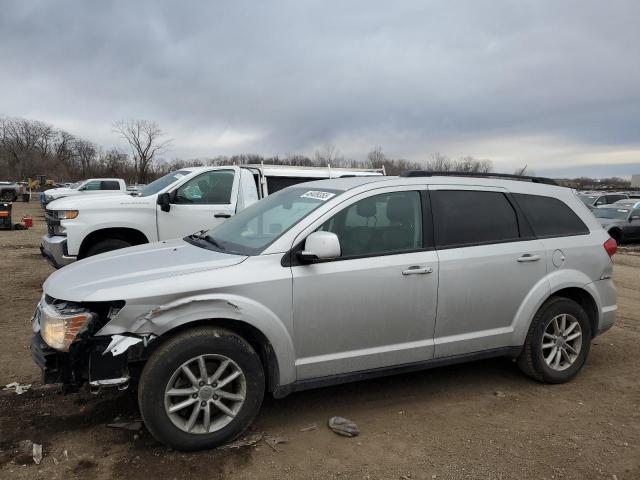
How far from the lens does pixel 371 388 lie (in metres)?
4.28

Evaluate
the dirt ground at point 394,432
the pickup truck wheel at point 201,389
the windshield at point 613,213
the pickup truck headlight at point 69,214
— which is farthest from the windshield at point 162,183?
the windshield at point 613,213

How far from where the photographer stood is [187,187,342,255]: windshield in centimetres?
360

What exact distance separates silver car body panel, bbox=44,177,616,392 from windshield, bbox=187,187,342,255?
11 centimetres

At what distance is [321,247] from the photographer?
10.7 feet

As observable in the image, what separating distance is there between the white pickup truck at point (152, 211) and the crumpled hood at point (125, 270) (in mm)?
3290

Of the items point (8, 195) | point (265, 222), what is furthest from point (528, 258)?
point (8, 195)

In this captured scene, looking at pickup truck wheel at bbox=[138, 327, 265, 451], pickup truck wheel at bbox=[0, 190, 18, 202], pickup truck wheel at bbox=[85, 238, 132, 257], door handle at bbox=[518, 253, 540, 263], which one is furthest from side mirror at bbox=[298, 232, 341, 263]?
pickup truck wheel at bbox=[0, 190, 18, 202]

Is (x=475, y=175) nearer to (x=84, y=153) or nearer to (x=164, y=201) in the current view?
(x=164, y=201)

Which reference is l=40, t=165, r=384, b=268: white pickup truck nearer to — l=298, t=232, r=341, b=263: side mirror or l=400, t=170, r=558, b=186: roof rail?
l=400, t=170, r=558, b=186: roof rail

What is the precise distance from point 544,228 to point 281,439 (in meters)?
2.82

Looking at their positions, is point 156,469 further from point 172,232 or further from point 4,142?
point 4,142

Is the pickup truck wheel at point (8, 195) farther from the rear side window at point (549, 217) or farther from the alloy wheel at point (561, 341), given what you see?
the alloy wheel at point (561, 341)

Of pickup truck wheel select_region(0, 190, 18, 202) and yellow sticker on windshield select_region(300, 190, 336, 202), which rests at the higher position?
yellow sticker on windshield select_region(300, 190, 336, 202)

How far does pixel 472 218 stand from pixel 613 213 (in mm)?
17089
